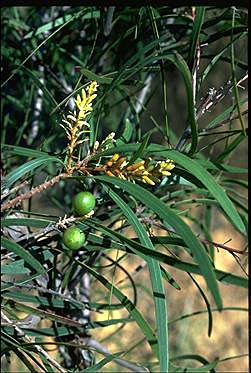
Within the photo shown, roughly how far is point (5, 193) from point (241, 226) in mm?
117

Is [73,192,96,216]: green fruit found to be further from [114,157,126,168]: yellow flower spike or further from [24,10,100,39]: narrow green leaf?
[24,10,100,39]: narrow green leaf

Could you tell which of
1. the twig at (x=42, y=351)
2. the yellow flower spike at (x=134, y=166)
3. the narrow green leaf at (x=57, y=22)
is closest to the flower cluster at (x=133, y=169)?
the yellow flower spike at (x=134, y=166)

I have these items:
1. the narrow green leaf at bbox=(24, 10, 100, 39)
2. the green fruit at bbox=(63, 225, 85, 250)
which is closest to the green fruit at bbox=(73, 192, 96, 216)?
the green fruit at bbox=(63, 225, 85, 250)

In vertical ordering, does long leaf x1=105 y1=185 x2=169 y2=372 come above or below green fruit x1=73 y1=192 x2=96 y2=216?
below

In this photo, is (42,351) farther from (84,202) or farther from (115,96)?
(115,96)

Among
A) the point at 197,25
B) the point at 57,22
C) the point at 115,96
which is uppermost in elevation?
the point at 115,96

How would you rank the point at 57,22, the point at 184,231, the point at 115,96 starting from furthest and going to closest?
1. the point at 115,96
2. the point at 57,22
3. the point at 184,231

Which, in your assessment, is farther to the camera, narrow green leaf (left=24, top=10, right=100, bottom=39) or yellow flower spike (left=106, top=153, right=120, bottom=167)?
narrow green leaf (left=24, top=10, right=100, bottom=39)

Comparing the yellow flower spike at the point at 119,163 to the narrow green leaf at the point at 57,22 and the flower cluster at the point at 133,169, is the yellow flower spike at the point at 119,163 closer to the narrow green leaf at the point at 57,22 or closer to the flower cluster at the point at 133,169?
the flower cluster at the point at 133,169

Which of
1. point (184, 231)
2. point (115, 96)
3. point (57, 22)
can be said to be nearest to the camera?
point (184, 231)

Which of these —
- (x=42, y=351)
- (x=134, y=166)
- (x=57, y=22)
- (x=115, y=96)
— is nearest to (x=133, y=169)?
(x=134, y=166)

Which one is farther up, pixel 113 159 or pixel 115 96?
pixel 115 96

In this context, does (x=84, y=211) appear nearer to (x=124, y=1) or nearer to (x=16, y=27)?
(x=124, y=1)

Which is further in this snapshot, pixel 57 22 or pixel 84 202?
pixel 57 22
